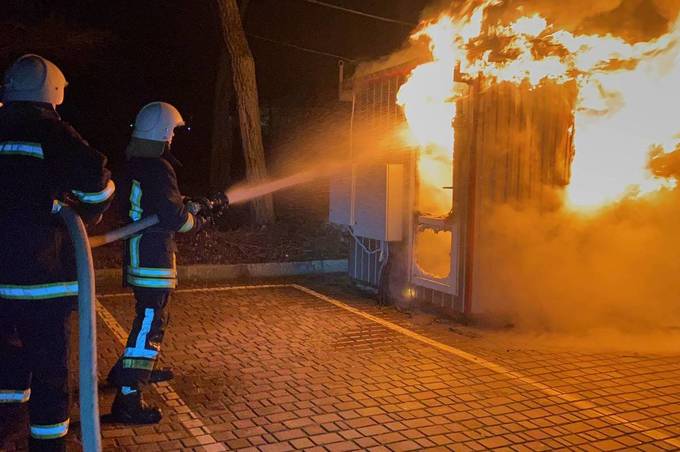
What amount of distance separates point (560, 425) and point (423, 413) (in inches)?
42.5

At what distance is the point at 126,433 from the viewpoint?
4.68 meters

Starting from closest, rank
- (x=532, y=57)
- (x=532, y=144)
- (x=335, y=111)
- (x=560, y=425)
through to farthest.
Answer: (x=560, y=425)
(x=532, y=57)
(x=532, y=144)
(x=335, y=111)

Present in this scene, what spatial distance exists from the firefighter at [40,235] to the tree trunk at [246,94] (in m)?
10.7

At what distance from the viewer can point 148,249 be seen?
498cm

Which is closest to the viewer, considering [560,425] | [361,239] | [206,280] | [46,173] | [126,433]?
[46,173]

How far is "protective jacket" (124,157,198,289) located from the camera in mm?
4891

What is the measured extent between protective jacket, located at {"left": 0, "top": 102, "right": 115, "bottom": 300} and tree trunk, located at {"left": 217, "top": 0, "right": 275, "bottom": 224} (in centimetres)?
1074

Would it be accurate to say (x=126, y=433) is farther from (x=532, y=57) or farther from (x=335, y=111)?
(x=335, y=111)

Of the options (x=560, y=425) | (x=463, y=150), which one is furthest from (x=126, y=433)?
(x=463, y=150)

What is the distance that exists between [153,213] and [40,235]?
1.18m

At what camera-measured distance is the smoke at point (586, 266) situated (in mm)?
8117

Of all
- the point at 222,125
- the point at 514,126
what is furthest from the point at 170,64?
the point at 514,126

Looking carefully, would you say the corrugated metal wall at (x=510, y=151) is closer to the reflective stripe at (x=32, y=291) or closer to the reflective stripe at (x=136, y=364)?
the reflective stripe at (x=136, y=364)

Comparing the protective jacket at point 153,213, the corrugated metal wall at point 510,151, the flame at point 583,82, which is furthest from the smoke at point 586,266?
the protective jacket at point 153,213
